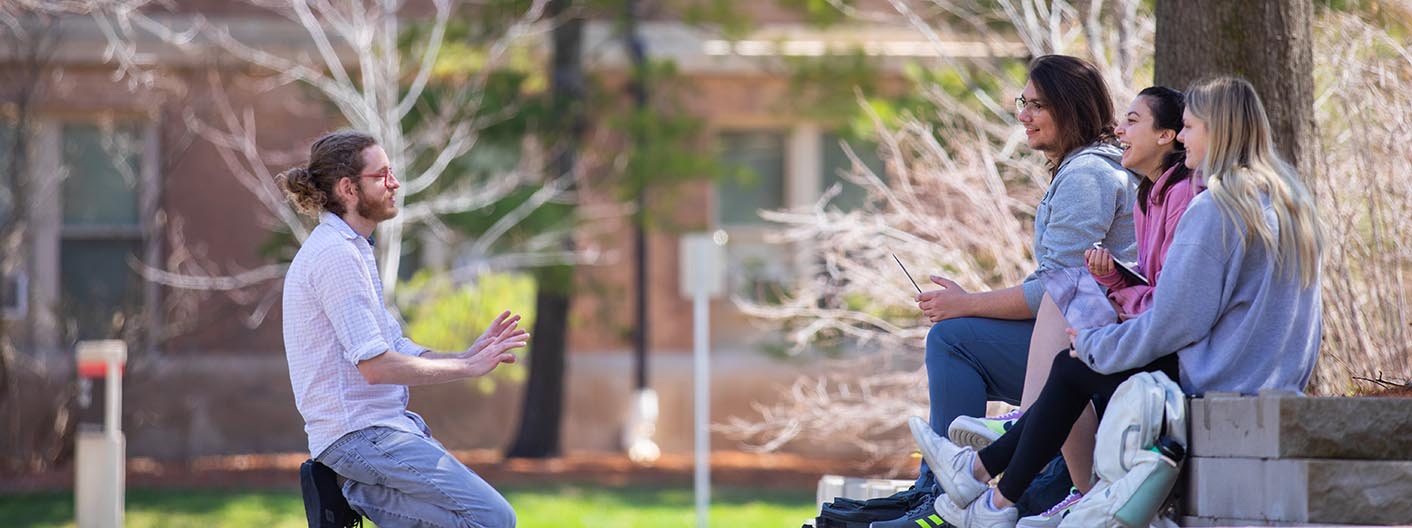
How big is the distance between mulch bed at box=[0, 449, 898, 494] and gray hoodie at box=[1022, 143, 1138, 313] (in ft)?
27.9

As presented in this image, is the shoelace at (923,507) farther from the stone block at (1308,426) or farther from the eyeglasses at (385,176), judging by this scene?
the eyeglasses at (385,176)

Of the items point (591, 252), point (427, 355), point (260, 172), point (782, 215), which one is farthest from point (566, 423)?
point (427, 355)

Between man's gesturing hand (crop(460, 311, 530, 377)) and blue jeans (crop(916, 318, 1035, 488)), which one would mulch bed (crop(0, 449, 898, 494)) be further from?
man's gesturing hand (crop(460, 311, 530, 377))

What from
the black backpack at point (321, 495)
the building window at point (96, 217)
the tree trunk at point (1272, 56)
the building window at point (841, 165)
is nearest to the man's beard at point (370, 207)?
the black backpack at point (321, 495)

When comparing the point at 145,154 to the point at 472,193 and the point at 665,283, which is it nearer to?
the point at 472,193

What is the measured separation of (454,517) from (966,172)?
200 inches

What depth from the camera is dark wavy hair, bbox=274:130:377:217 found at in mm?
6027

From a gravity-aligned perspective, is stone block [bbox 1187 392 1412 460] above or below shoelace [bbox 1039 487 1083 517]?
above

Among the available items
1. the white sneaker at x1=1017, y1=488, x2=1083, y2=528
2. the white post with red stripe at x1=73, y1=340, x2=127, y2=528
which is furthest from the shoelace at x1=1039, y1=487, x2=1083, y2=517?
the white post with red stripe at x1=73, y1=340, x2=127, y2=528

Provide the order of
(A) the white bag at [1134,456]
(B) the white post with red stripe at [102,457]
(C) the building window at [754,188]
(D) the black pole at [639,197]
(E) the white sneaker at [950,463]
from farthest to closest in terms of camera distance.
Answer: (C) the building window at [754,188] < (D) the black pole at [639,197] < (B) the white post with red stripe at [102,457] < (E) the white sneaker at [950,463] < (A) the white bag at [1134,456]

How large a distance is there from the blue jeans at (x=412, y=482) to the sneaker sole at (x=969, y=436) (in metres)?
1.45

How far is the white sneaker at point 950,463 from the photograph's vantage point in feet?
18.4

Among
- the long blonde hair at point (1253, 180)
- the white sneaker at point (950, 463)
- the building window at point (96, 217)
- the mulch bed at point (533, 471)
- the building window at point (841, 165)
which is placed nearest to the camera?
the long blonde hair at point (1253, 180)

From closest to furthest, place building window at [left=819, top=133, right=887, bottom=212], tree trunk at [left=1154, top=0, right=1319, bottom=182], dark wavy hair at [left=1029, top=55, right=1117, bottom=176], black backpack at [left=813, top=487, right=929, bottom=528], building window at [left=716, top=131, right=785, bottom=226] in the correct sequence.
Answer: black backpack at [left=813, top=487, right=929, bottom=528]
dark wavy hair at [left=1029, top=55, right=1117, bottom=176]
tree trunk at [left=1154, top=0, right=1319, bottom=182]
building window at [left=819, top=133, right=887, bottom=212]
building window at [left=716, top=131, right=785, bottom=226]
